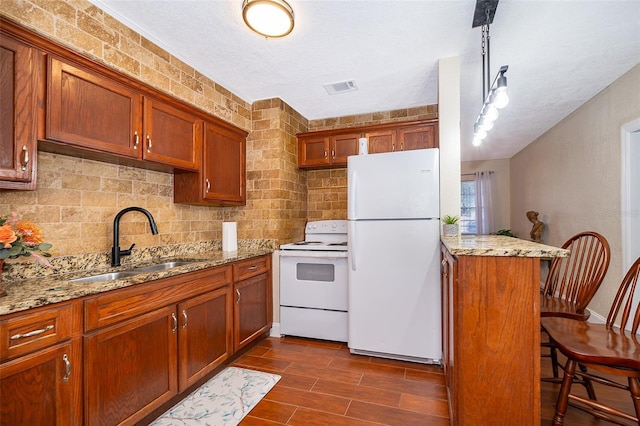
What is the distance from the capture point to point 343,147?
3.26 metres

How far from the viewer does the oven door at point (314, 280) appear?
2.74 m

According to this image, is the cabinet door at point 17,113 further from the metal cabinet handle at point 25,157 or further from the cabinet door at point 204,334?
the cabinet door at point 204,334

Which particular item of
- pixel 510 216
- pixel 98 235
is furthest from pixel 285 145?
pixel 510 216

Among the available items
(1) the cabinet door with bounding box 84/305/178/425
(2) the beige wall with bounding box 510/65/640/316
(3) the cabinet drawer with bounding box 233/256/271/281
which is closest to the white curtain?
(2) the beige wall with bounding box 510/65/640/316

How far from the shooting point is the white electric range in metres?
2.74

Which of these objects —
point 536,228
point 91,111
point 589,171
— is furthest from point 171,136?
point 536,228

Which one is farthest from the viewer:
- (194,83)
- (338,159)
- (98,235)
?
(338,159)

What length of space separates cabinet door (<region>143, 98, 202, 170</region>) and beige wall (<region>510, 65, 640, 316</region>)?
376cm

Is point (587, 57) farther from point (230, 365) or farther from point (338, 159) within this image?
point (230, 365)

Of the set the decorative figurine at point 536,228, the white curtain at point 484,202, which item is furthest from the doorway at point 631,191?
the white curtain at point 484,202

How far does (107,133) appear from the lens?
173 cm

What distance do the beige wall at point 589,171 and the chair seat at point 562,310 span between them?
5.14 feet

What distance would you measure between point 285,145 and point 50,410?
257 cm

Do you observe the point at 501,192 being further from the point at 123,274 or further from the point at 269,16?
the point at 123,274
